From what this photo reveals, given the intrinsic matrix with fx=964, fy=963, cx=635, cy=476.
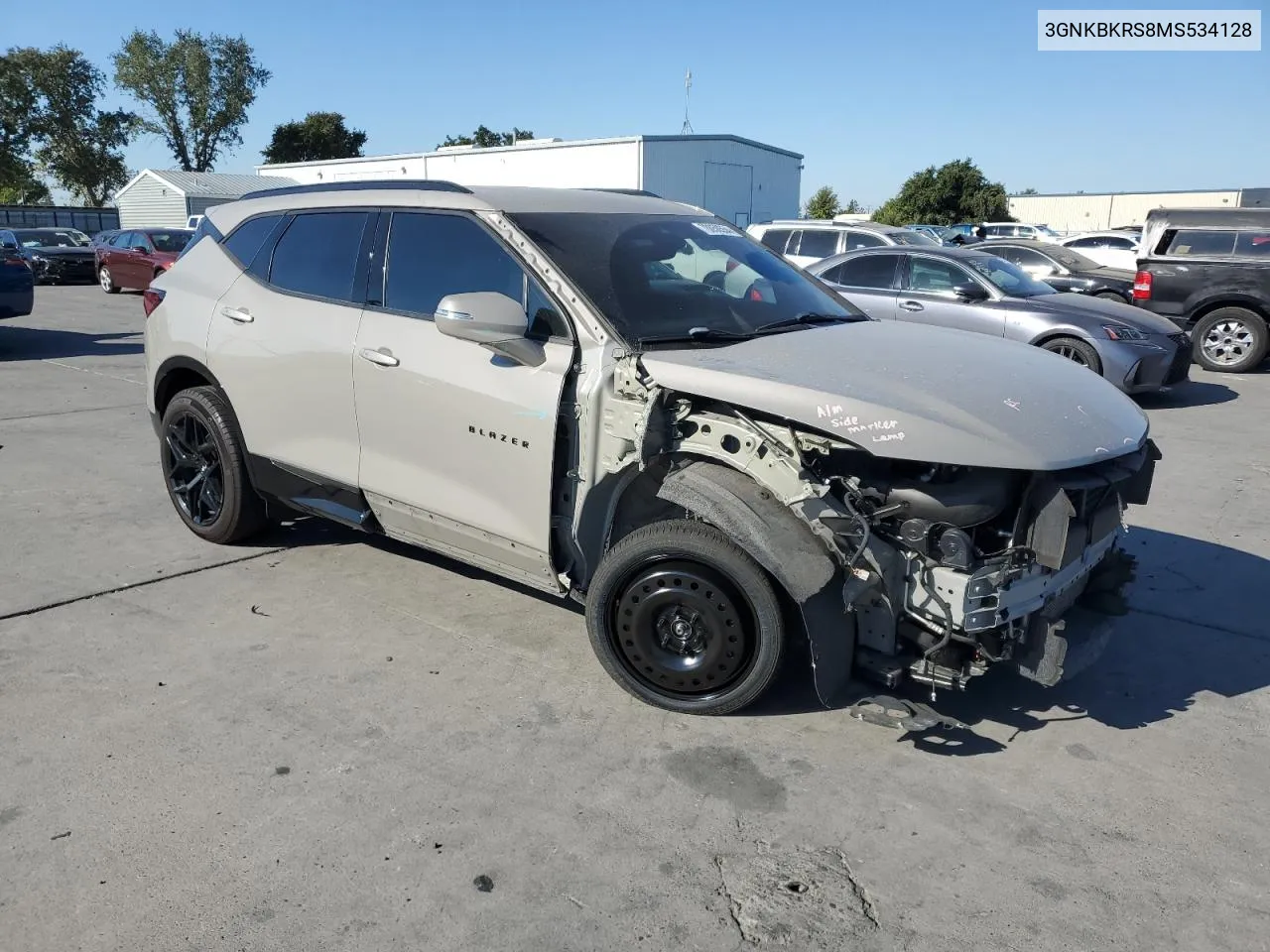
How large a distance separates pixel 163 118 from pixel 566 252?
77227 mm

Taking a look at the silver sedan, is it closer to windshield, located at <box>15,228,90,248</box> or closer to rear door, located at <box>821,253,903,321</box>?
rear door, located at <box>821,253,903,321</box>

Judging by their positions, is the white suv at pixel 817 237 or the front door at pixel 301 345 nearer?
the front door at pixel 301 345

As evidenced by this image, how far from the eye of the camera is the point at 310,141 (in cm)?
7669

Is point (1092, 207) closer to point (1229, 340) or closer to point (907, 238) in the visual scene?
point (907, 238)

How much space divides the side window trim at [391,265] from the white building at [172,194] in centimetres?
4519

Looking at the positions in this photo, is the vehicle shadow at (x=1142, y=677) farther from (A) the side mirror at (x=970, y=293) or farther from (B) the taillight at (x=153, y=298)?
(A) the side mirror at (x=970, y=293)

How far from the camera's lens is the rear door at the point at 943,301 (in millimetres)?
10305

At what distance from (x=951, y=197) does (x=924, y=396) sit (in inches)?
2062

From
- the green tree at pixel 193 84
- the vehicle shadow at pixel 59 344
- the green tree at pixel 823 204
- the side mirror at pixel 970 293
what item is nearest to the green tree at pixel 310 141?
the green tree at pixel 193 84

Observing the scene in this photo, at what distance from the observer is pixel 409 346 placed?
4105 mm

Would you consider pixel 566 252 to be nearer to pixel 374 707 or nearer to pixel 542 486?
pixel 542 486

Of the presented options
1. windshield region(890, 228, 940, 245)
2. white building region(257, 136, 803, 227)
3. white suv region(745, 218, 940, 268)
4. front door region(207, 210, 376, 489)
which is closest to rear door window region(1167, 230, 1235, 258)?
white suv region(745, 218, 940, 268)

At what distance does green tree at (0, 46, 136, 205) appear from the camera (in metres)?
61.6

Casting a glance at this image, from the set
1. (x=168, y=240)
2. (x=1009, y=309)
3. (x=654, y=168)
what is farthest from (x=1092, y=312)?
(x=168, y=240)
